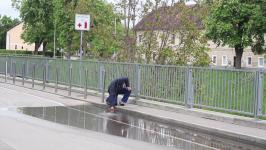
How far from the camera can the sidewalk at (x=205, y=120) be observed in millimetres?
11906

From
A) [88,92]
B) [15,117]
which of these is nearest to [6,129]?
[15,117]

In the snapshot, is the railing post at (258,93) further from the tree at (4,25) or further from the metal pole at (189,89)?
the tree at (4,25)

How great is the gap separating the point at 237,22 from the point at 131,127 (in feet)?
142

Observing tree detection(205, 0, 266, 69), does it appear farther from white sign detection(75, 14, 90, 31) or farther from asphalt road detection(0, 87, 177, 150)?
asphalt road detection(0, 87, 177, 150)

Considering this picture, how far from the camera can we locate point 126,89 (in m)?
17.2

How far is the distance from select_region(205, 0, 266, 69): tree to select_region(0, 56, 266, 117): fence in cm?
3374

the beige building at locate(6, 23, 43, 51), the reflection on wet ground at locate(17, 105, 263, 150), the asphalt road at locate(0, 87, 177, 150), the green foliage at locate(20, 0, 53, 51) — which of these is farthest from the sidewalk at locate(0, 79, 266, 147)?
the beige building at locate(6, 23, 43, 51)

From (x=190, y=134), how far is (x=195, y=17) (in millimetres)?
10256

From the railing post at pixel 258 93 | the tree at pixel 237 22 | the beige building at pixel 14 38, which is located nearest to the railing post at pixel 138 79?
the railing post at pixel 258 93

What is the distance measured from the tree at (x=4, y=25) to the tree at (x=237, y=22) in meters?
88.8

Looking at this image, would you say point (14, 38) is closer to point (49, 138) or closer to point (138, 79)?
point (138, 79)

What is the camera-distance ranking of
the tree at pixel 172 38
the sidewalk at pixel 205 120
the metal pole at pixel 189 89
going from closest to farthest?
the sidewalk at pixel 205 120, the metal pole at pixel 189 89, the tree at pixel 172 38

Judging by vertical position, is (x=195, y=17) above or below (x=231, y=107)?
above

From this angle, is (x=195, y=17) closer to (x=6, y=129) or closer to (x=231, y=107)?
(x=231, y=107)
